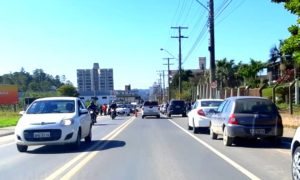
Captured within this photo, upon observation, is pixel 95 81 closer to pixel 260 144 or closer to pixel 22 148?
pixel 260 144

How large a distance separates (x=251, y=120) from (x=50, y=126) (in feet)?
20.0

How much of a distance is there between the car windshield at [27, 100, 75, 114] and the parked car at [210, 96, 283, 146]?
5.03 meters

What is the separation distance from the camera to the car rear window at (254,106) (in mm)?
17562

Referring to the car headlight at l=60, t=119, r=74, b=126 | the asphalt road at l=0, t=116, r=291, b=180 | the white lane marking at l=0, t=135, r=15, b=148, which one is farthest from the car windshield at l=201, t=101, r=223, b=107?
the car headlight at l=60, t=119, r=74, b=126

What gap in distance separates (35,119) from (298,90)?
24.8 m

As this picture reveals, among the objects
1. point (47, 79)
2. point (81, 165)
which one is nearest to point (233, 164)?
point (81, 165)

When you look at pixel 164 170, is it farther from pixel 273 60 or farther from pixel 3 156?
pixel 273 60

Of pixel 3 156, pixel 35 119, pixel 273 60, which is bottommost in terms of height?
pixel 3 156

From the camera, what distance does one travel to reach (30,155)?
16172 millimetres

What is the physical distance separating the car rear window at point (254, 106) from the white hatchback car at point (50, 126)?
5.03 m

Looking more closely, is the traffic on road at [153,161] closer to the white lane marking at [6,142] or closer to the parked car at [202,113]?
the white lane marking at [6,142]

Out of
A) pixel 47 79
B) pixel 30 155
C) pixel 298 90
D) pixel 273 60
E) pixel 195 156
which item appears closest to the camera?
pixel 195 156

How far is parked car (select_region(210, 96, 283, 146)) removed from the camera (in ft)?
56.6

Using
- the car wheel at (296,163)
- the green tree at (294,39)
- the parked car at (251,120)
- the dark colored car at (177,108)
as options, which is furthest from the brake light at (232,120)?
the dark colored car at (177,108)
